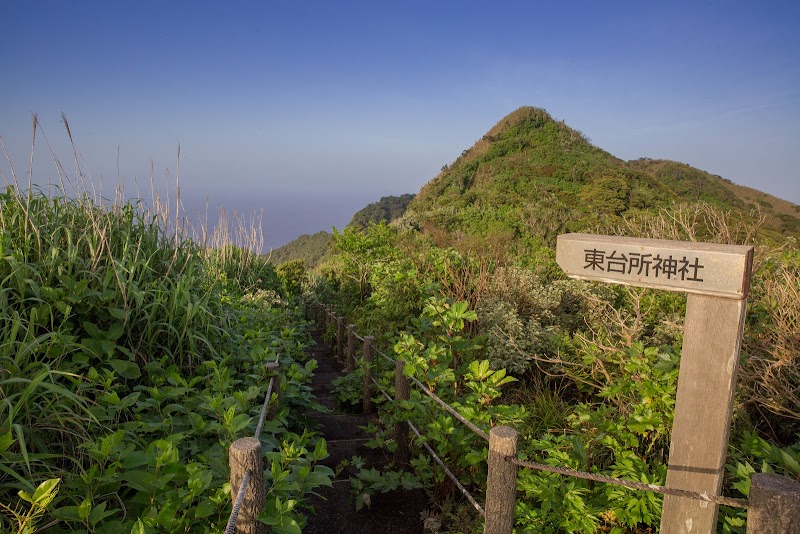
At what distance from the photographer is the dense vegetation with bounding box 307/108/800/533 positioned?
2.52 meters

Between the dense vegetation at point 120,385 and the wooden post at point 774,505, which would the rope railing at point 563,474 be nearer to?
the wooden post at point 774,505

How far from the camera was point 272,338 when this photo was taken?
4.25m

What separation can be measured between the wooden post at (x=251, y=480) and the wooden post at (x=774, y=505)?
1573 millimetres

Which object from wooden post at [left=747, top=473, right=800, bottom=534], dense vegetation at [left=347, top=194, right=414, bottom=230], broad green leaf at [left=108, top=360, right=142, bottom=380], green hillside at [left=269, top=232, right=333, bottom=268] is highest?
dense vegetation at [left=347, top=194, right=414, bottom=230]

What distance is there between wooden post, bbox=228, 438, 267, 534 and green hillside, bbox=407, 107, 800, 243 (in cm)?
1175

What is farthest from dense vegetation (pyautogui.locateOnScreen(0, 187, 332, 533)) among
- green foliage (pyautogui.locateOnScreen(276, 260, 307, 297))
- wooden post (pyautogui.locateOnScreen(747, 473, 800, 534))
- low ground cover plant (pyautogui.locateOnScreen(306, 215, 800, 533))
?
green foliage (pyautogui.locateOnScreen(276, 260, 307, 297))

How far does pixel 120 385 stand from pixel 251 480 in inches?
51.6

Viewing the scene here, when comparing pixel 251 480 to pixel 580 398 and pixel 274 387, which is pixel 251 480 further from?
pixel 580 398

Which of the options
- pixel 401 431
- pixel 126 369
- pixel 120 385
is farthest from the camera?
Result: pixel 401 431

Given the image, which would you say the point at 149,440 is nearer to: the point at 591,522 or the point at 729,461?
the point at 591,522

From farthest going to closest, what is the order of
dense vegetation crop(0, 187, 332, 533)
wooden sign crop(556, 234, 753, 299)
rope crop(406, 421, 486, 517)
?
1. rope crop(406, 421, 486, 517)
2. wooden sign crop(556, 234, 753, 299)
3. dense vegetation crop(0, 187, 332, 533)

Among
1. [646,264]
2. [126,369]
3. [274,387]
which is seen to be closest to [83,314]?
[126,369]

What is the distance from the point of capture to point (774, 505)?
4.43 ft

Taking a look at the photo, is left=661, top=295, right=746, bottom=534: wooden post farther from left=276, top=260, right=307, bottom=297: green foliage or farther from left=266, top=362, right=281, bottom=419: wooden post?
left=276, top=260, right=307, bottom=297: green foliage
